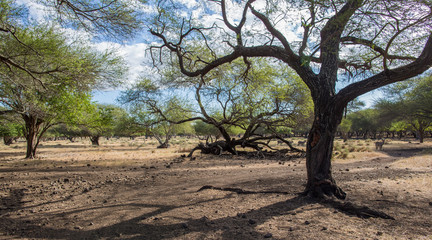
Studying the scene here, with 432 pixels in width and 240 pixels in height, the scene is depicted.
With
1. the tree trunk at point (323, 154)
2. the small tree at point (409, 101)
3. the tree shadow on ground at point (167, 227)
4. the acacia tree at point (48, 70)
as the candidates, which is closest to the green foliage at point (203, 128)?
the small tree at point (409, 101)

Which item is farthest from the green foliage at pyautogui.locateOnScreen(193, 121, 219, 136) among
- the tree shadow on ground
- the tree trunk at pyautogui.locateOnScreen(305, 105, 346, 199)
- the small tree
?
the tree shadow on ground

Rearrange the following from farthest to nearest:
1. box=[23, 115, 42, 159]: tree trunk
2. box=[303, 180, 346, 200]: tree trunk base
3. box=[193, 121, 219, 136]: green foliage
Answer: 1. box=[193, 121, 219, 136]: green foliage
2. box=[23, 115, 42, 159]: tree trunk
3. box=[303, 180, 346, 200]: tree trunk base

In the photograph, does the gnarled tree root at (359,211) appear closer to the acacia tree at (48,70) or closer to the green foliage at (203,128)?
the acacia tree at (48,70)

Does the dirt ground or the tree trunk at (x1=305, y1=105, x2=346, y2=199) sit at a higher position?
the tree trunk at (x1=305, y1=105, x2=346, y2=199)

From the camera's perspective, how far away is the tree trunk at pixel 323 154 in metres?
4.48

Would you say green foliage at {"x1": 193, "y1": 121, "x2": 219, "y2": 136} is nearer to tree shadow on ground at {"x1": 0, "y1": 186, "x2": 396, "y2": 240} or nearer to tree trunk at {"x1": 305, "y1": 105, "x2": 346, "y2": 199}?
tree trunk at {"x1": 305, "y1": 105, "x2": 346, "y2": 199}

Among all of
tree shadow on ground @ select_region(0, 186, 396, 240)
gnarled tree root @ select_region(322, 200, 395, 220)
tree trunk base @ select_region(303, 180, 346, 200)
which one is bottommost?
tree shadow on ground @ select_region(0, 186, 396, 240)

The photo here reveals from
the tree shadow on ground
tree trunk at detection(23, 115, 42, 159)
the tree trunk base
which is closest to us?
the tree shadow on ground

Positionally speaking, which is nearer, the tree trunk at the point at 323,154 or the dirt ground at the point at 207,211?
the dirt ground at the point at 207,211

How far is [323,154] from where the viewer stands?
4.55 metres

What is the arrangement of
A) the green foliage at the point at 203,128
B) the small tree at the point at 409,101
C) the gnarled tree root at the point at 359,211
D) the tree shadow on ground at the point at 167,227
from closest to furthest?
the tree shadow on ground at the point at 167,227 → the gnarled tree root at the point at 359,211 → the small tree at the point at 409,101 → the green foliage at the point at 203,128

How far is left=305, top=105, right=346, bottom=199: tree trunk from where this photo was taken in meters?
4.48

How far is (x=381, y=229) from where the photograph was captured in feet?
10.2

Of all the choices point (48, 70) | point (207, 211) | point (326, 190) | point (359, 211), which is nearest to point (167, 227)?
point (207, 211)
